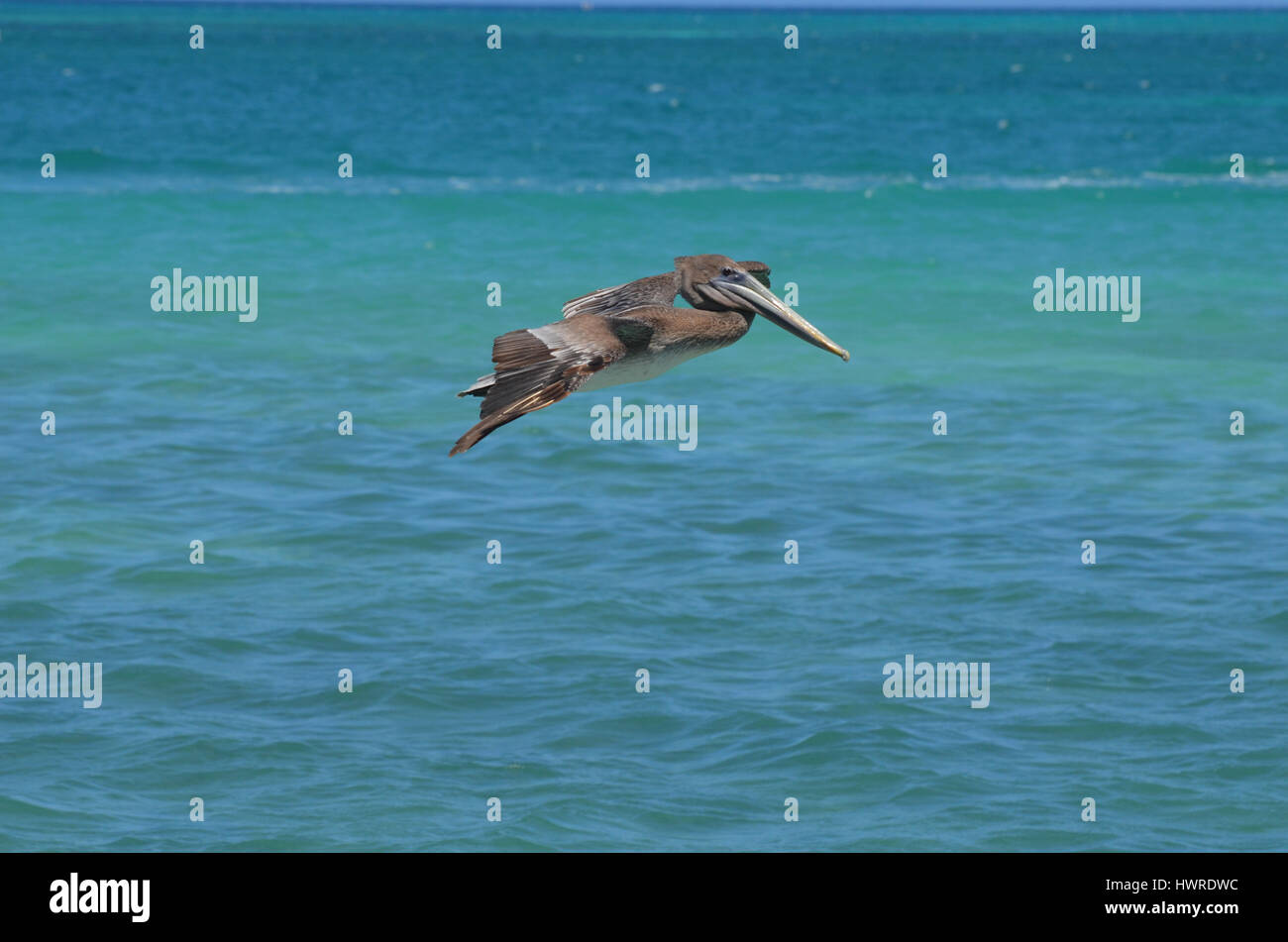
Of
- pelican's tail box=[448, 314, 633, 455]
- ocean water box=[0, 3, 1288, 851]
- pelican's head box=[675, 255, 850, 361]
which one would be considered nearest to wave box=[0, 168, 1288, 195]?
ocean water box=[0, 3, 1288, 851]

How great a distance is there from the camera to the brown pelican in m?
5.15

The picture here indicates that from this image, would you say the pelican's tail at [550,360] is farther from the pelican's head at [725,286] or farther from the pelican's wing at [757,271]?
the pelican's wing at [757,271]

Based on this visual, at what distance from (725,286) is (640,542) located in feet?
55.0

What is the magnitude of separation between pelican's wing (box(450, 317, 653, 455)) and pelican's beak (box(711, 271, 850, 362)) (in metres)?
0.33

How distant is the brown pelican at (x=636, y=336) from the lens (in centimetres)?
515

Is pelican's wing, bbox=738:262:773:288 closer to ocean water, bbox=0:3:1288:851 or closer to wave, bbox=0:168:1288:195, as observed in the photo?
ocean water, bbox=0:3:1288:851

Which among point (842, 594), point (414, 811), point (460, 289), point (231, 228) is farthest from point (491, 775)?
point (231, 228)

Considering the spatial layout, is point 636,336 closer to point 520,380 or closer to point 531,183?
point 520,380

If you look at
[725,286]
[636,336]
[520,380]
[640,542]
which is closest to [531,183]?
[640,542]

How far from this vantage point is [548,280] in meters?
38.9

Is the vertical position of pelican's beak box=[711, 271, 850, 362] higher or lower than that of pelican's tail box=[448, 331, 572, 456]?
higher

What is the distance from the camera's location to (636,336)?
5.36 m

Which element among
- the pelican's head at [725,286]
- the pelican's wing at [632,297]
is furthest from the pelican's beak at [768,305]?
the pelican's wing at [632,297]
